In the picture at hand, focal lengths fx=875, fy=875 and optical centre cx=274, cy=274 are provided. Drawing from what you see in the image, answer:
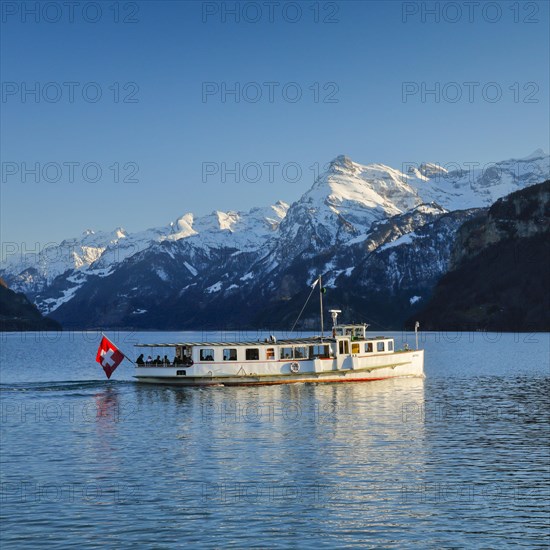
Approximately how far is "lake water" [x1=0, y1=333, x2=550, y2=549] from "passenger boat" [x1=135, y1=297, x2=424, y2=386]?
11556 mm

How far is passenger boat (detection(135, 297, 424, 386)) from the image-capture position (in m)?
112

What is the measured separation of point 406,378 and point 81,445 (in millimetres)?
63807

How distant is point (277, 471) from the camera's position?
54.3 m

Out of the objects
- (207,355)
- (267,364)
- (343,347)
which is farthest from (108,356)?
(343,347)

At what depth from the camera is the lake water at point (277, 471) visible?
41000 mm

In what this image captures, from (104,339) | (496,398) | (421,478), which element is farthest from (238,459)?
(104,339)

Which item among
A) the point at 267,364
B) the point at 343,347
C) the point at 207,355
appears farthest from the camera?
the point at 343,347

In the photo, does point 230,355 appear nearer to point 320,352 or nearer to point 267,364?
point 267,364

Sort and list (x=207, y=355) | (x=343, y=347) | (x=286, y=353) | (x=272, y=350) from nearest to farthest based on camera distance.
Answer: (x=207, y=355)
(x=272, y=350)
(x=286, y=353)
(x=343, y=347)

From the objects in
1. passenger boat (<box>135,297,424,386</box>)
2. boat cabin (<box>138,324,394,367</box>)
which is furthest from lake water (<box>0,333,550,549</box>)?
boat cabin (<box>138,324,394,367</box>)

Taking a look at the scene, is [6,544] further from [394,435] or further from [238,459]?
[394,435]

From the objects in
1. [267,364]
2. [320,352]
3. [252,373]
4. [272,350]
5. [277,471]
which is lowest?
[277,471]

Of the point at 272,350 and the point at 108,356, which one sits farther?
the point at 108,356

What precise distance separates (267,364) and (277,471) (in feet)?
190
